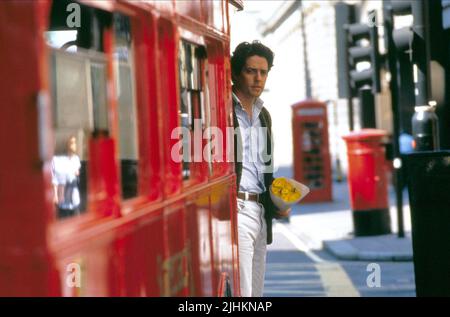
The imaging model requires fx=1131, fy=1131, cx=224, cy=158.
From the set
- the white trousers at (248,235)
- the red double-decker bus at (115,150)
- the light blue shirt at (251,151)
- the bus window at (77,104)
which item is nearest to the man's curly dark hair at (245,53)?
the light blue shirt at (251,151)

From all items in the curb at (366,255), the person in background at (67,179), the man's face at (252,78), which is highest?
the man's face at (252,78)

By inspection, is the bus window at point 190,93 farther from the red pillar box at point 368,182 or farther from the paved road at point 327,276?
the red pillar box at point 368,182

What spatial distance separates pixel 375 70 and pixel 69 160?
10706 millimetres

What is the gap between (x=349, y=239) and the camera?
13.9m

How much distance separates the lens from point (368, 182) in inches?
580

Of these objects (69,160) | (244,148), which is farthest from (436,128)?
(69,160)

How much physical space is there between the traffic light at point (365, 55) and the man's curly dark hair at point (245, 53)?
820 centimetres

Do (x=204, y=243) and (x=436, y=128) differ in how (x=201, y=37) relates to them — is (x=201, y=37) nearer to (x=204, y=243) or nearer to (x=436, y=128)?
(x=204, y=243)

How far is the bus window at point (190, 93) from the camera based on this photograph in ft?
11.8

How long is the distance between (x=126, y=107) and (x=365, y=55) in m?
11.5

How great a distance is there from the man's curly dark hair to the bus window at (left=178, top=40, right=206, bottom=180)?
135cm

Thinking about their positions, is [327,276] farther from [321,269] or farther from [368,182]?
[368,182]
